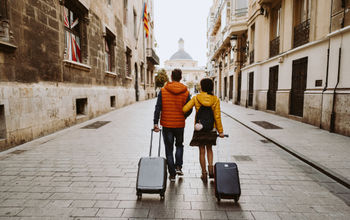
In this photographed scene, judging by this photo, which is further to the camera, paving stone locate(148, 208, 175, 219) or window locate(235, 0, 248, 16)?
window locate(235, 0, 248, 16)

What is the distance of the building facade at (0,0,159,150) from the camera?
534 cm

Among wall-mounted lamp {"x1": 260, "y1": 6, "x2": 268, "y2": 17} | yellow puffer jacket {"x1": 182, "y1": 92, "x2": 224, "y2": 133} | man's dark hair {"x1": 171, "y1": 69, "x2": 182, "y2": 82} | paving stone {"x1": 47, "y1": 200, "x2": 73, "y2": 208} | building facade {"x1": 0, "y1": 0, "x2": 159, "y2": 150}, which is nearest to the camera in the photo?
paving stone {"x1": 47, "y1": 200, "x2": 73, "y2": 208}

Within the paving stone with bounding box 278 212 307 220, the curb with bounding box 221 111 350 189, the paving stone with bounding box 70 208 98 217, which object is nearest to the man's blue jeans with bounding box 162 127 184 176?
the paving stone with bounding box 70 208 98 217

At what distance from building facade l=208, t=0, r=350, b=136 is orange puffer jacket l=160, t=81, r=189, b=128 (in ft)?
20.5

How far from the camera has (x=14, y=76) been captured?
5.49m

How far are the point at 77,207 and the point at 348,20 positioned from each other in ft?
30.2

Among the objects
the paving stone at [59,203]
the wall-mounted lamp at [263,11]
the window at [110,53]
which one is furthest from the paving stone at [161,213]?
the wall-mounted lamp at [263,11]

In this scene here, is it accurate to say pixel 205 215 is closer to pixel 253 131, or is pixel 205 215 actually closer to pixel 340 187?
pixel 340 187

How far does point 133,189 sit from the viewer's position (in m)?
3.26

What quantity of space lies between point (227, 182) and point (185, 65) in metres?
113

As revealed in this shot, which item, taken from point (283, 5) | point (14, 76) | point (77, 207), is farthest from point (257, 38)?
point (77, 207)

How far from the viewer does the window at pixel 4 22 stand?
205 inches

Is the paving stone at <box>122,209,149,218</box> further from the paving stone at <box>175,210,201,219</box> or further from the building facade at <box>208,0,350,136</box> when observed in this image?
the building facade at <box>208,0,350,136</box>

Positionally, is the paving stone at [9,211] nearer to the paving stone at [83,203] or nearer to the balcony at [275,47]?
the paving stone at [83,203]
